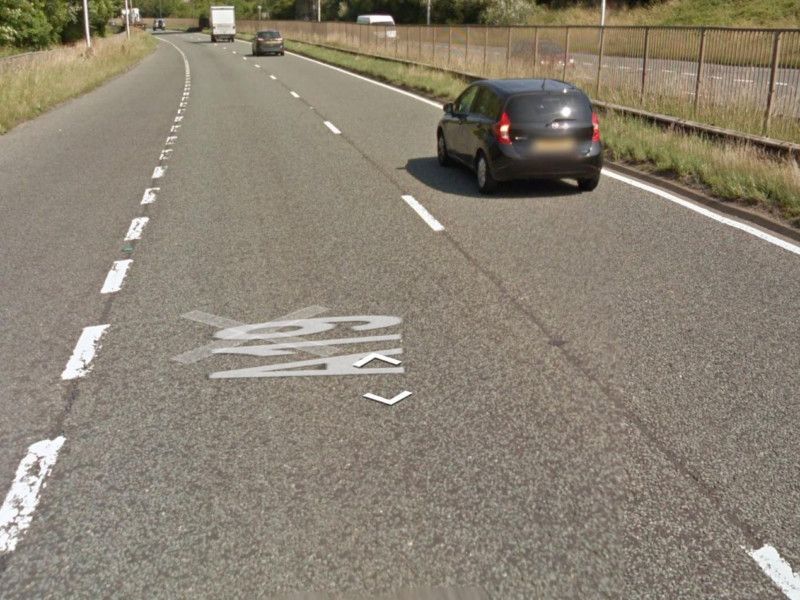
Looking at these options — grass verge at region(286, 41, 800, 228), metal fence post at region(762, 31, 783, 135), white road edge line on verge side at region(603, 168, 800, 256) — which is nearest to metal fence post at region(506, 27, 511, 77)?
grass verge at region(286, 41, 800, 228)

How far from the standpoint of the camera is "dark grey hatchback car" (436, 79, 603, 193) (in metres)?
10.5

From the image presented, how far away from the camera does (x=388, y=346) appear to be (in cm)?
574

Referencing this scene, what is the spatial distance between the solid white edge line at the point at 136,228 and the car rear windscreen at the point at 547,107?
4644 millimetres

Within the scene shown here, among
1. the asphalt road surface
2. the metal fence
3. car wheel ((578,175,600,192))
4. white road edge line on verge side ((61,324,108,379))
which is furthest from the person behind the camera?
→ the metal fence

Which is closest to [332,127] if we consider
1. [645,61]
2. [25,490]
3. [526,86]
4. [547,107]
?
[645,61]

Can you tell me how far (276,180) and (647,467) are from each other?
9.03 meters

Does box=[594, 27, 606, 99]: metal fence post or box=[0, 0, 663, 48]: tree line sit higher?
box=[0, 0, 663, 48]: tree line

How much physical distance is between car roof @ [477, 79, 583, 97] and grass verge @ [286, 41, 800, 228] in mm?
2028

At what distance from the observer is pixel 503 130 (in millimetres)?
10633

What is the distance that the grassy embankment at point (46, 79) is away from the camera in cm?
2152

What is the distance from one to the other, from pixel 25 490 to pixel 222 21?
9110cm

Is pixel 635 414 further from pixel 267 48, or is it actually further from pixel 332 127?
pixel 267 48

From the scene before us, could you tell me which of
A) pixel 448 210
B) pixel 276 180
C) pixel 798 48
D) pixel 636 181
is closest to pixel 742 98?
pixel 798 48

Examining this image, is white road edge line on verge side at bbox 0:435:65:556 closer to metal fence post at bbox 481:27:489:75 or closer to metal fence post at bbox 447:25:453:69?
metal fence post at bbox 481:27:489:75
